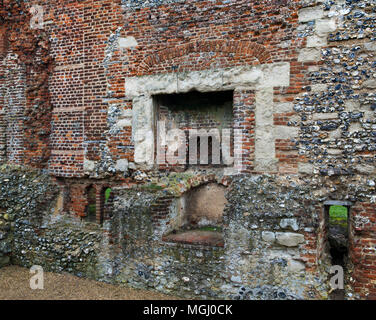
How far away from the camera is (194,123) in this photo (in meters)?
6.31

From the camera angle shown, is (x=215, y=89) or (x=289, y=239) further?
(x=215, y=89)

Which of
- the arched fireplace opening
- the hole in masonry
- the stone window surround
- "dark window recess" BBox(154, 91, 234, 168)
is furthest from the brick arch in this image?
the hole in masonry

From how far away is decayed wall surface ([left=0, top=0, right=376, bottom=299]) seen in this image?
4.74 metres

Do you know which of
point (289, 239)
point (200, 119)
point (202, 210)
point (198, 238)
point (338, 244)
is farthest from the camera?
Answer: point (202, 210)

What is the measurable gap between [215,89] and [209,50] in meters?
0.66

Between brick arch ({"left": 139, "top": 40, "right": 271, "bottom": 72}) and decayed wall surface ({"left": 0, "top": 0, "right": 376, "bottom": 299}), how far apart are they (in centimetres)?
2

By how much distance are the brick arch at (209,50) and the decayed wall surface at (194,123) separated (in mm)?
22

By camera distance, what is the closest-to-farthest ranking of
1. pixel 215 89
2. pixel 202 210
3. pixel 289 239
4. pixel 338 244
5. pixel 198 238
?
pixel 289 239 → pixel 215 89 → pixel 198 238 → pixel 338 244 → pixel 202 210

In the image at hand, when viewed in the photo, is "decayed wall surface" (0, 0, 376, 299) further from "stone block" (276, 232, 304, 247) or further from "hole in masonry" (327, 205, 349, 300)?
"hole in masonry" (327, 205, 349, 300)

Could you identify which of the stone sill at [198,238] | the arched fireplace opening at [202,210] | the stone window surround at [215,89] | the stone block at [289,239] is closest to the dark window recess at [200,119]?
the stone window surround at [215,89]

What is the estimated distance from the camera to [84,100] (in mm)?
6547

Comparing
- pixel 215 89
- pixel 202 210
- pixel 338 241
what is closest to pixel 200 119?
pixel 215 89

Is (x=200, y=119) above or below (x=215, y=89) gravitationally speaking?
below

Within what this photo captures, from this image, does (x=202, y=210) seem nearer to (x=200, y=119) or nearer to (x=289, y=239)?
(x=200, y=119)
